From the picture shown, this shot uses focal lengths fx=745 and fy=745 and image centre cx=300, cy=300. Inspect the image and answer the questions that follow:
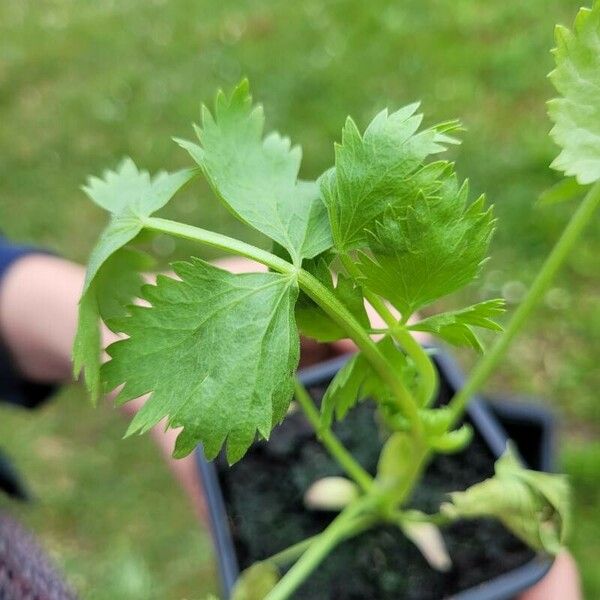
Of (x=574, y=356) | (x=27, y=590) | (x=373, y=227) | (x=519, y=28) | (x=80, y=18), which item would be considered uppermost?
(x=80, y=18)

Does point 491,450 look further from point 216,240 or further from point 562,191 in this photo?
point 216,240

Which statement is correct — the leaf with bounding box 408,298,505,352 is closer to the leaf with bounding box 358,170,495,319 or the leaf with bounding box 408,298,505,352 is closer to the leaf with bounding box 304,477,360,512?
the leaf with bounding box 358,170,495,319

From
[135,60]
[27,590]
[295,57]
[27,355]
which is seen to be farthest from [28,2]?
[27,590]

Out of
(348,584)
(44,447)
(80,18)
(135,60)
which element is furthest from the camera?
(80,18)

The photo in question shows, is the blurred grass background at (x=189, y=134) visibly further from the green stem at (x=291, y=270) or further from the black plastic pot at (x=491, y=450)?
the green stem at (x=291, y=270)

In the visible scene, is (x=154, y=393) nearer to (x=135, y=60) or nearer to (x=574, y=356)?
(x=574, y=356)

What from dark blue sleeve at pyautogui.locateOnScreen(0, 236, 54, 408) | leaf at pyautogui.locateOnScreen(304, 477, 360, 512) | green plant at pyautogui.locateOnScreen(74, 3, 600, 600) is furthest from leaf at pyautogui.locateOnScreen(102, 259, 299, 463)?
dark blue sleeve at pyautogui.locateOnScreen(0, 236, 54, 408)
